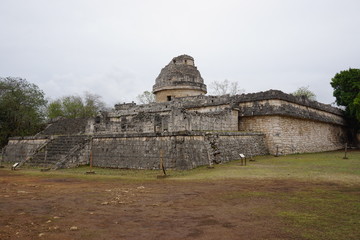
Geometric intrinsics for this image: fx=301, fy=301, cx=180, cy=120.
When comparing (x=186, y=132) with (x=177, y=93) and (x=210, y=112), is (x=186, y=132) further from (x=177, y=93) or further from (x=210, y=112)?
(x=177, y=93)

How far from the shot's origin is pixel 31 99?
31.3 m

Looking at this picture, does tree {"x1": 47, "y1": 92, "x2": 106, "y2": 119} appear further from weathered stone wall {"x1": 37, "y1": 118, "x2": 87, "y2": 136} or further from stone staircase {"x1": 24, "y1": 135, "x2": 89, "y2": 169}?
stone staircase {"x1": 24, "y1": 135, "x2": 89, "y2": 169}

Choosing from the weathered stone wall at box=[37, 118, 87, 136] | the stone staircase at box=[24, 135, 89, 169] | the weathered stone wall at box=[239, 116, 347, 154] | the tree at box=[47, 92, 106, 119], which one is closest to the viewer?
the stone staircase at box=[24, 135, 89, 169]

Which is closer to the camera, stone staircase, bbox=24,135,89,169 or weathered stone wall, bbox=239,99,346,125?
stone staircase, bbox=24,135,89,169

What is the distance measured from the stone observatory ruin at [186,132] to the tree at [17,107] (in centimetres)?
349

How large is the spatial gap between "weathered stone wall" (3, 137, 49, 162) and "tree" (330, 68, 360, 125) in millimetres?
26916

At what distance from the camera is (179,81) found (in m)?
26.9

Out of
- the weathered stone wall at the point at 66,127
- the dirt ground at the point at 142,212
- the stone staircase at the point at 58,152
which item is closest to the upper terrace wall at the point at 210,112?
the stone staircase at the point at 58,152

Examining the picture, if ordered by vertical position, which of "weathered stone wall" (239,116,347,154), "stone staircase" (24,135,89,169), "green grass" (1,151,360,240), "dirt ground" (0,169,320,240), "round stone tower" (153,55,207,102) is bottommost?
"dirt ground" (0,169,320,240)

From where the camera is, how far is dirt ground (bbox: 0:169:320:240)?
4996mm

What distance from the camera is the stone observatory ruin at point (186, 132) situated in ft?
48.5

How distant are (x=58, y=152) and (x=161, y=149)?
24.9 feet

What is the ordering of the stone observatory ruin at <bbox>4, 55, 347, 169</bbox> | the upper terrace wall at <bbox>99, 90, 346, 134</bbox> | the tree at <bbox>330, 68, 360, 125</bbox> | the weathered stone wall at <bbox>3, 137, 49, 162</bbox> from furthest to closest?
the tree at <bbox>330, 68, 360, 125</bbox>, the weathered stone wall at <bbox>3, 137, 49, 162</bbox>, the upper terrace wall at <bbox>99, 90, 346, 134</bbox>, the stone observatory ruin at <bbox>4, 55, 347, 169</bbox>

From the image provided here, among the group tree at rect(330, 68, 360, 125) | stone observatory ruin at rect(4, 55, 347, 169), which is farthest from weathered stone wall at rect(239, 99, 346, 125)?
tree at rect(330, 68, 360, 125)
